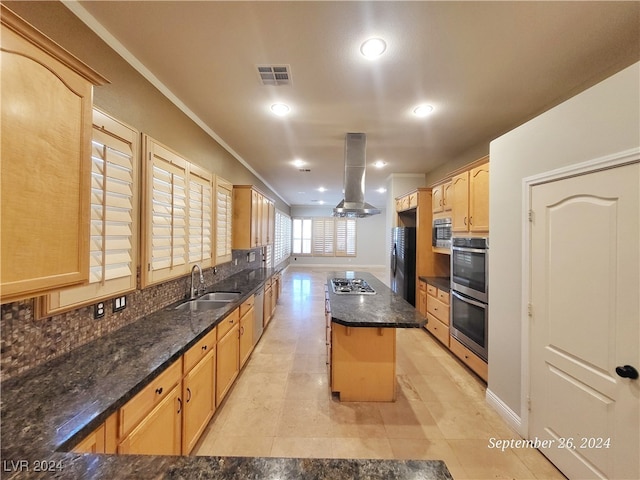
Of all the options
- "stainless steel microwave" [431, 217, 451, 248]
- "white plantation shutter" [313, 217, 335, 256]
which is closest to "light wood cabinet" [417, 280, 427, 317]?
"stainless steel microwave" [431, 217, 451, 248]

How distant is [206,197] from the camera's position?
286cm

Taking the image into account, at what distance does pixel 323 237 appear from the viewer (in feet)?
36.2

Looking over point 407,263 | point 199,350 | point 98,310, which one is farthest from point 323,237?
point 98,310

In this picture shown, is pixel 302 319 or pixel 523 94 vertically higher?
pixel 523 94

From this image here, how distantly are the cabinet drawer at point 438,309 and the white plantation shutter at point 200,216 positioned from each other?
10.5 feet

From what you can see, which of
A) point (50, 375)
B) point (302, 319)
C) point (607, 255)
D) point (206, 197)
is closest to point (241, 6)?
point (206, 197)

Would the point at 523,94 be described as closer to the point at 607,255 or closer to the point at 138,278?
the point at 607,255

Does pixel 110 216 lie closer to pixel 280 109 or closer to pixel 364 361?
pixel 280 109

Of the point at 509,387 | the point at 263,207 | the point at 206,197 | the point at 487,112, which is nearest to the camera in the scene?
the point at 509,387

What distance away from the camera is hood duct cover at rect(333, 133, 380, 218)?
3359 millimetres

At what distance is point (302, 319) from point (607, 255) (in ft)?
13.6

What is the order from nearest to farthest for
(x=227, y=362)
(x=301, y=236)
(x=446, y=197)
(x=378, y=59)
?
(x=378, y=59), (x=227, y=362), (x=446, y=197), (x=301, y=236)

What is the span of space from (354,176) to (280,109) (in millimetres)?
1431

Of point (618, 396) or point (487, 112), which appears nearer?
point (618, 396)
